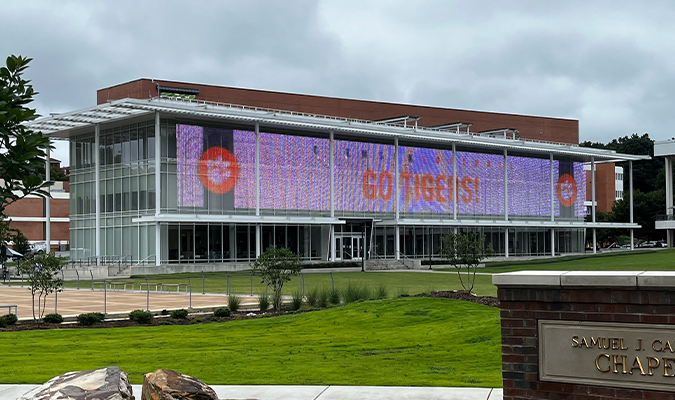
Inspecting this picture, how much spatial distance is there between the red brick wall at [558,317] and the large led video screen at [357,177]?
52.8 meters

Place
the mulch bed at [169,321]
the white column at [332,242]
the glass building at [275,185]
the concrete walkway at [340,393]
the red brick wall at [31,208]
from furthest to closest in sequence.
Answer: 1. the red brick wall at [31,208]
2. the white column at [332,242]
3. the glass building at [275,185]
4. the mulch bed at [169,321]
5. the concrete walkway at [340,393]

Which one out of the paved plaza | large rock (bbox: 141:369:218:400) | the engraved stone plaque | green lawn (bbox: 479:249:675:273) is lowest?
green lawn (bbox: 479:249:675:273)

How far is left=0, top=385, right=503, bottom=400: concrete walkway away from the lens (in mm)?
10484

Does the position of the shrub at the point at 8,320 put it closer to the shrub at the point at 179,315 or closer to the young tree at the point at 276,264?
the shrub at the point at 179,315

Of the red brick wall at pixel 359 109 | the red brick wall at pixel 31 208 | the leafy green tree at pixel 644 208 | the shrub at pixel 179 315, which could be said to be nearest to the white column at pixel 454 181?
the red brick wall at pixel 359 109

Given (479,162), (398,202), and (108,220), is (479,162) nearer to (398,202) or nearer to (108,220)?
(398,202)

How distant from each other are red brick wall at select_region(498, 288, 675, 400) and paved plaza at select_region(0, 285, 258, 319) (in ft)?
66.1

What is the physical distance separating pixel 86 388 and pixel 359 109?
265ft

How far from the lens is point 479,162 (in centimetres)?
7819

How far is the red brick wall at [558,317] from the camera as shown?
7.98 metres

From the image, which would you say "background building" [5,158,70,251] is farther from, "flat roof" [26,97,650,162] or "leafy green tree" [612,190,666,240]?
"leafy green tree" [612,190,666,240]

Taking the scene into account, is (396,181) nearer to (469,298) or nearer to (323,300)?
(323,300)

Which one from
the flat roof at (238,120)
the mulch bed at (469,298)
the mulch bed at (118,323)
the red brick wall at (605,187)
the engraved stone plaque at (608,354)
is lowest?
the mulch bed at (118,323)

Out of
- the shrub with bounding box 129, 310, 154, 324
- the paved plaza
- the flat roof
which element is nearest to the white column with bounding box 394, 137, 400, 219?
the flat roof
